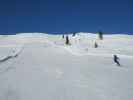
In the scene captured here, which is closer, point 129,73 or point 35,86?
point 35,86

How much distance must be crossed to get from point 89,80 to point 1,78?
4788mm

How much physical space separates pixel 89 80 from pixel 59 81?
1.70 meters

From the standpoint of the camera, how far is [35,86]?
34.4 feet

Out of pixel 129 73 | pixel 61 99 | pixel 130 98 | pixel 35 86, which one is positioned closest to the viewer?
pixel 61 99

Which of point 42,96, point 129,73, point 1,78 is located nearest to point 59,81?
point 42,96

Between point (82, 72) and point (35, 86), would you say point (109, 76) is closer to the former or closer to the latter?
point (82, 72)

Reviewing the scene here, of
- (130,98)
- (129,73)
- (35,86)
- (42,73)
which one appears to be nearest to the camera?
(130,98)

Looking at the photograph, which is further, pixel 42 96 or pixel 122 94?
pixel 122 94

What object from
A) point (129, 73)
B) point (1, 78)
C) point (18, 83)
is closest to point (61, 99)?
point (18, 83)

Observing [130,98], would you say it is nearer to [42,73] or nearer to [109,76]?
[109,76]

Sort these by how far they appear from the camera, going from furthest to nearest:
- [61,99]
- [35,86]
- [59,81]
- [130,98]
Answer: [59,81]
[35,86]
[130,98]
[61,99]

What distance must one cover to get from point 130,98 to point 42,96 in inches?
154

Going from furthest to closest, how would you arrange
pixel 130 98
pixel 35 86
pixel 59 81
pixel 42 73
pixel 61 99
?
pixel 42 73 → pixel 59 81 → pixel 35 86 → pixel 130 98 → pixel 61 99

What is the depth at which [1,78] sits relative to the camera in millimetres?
11625
